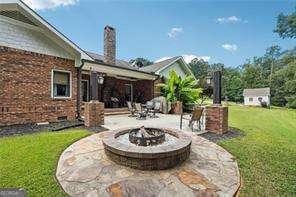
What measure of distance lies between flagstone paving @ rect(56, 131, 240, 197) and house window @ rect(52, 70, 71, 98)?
539 centimetres

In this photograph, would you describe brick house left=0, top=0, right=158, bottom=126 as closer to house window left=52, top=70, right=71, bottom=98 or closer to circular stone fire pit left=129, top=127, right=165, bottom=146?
house window left=52, top=70, right=71, bottom=98

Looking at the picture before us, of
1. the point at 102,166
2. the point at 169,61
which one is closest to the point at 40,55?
the point at 102,166

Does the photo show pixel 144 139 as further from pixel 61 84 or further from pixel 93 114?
pixel 61 84

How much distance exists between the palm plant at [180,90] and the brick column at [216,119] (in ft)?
21.6

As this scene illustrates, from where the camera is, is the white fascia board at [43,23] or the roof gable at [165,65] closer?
the white fascia board at [43,23]

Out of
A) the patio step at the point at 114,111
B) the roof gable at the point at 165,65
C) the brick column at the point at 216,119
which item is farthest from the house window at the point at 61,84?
the roof gable at the point at 165,65

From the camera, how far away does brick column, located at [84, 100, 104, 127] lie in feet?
29.8

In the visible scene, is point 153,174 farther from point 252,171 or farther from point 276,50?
point 276,50

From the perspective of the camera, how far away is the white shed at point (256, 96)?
42.3m

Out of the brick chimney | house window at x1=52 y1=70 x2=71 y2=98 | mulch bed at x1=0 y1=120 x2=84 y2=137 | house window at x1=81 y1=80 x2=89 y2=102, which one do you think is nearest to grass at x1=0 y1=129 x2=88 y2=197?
mulch bed at x1=0 y1=120 x2=84 y2=137

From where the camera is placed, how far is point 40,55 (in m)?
10.1

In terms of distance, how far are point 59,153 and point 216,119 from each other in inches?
201

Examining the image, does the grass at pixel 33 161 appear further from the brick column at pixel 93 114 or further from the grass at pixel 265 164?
the grass at pixel 265 164

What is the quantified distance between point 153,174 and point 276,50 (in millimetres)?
72957
